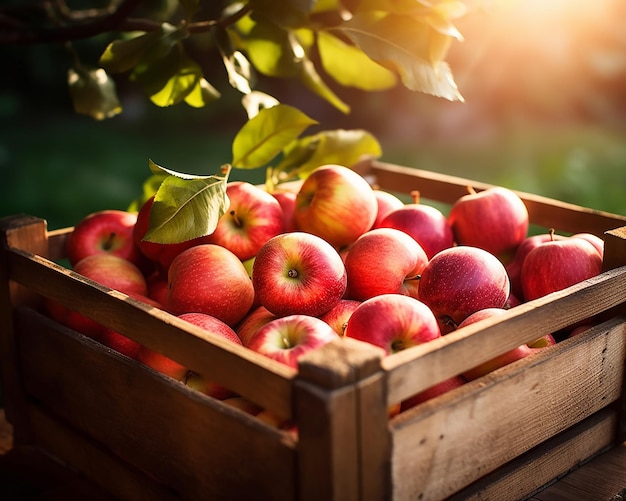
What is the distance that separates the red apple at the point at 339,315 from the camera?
114cm

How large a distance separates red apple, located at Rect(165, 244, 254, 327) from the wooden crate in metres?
0.13

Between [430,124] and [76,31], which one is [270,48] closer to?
[76,31]

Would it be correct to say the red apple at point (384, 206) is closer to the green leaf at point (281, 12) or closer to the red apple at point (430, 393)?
the green leaf at point (281, 12)

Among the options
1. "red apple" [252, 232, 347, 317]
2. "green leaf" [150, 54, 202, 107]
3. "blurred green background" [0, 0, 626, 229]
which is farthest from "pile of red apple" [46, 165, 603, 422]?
"blurred green background" [0, 0, 626, 229]

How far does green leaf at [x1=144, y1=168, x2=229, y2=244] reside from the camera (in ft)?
3.70

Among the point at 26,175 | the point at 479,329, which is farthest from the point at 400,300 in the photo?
the point at 26,175

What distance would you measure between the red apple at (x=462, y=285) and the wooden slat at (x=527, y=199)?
0.37 m

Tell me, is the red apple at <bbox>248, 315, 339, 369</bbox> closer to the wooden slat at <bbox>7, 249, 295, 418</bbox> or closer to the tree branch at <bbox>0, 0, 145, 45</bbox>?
the wooden slat at <bbox>7, 249, 295, 418</bbox>

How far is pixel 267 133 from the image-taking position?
1.47 metres

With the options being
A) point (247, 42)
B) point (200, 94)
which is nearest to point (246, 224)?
point (200, 94)

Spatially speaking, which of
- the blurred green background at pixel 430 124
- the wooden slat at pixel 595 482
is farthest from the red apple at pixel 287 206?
the blurred green background at pixel 430 124

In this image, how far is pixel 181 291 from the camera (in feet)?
3.86

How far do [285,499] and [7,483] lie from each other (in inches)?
21.7

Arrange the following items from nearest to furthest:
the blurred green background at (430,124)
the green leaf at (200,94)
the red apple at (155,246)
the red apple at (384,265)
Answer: the red apple at (384,265) → the red apple at (155,246) → the green leaf at (200,94) → the blurred green background at (430,124)
